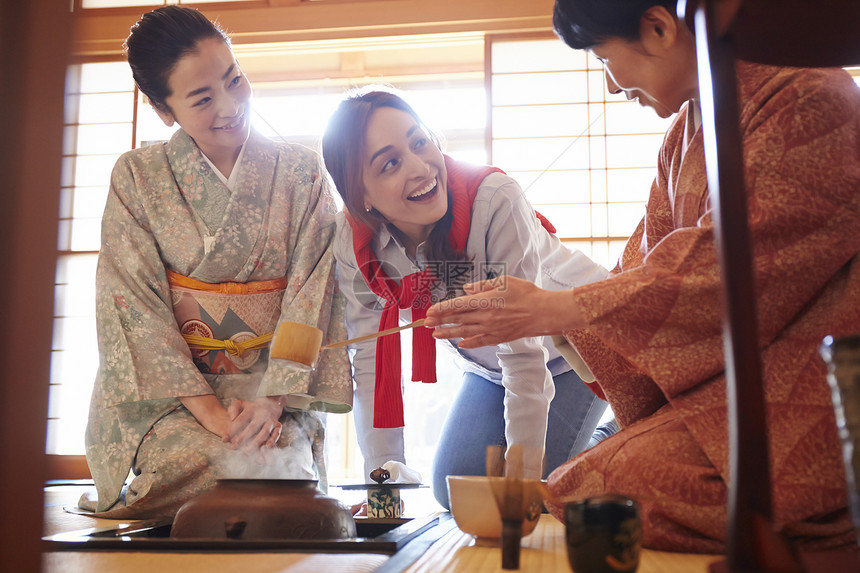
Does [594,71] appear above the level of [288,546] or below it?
above

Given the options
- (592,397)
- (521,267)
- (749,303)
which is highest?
(521,267)

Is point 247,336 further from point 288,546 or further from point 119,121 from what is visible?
point 119,121

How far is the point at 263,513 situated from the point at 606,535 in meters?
0.76

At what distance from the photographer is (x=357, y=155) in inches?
93.0

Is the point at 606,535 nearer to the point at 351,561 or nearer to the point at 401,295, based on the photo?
the point at 351,561

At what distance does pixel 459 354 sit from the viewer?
2.65 meters

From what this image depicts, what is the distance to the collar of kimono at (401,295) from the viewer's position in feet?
7.54

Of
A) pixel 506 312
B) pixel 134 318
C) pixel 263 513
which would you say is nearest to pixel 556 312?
pixel 506 312

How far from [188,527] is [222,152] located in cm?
147

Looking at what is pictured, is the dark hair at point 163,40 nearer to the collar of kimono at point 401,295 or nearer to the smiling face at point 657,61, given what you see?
the collar of kimono at point 401,295

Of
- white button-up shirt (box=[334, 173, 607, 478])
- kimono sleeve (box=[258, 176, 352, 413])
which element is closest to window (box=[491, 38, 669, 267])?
white button-up shirt (box=[334, 173, 607, 478])

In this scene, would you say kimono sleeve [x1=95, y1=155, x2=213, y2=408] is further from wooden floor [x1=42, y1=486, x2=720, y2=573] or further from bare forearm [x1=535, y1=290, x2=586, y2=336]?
bare forearm [x1=535, y1=290, x2=586, y2=336]

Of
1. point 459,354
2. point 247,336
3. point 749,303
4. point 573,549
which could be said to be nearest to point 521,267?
point 459,354

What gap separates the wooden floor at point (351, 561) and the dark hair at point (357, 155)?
1.08 meters
